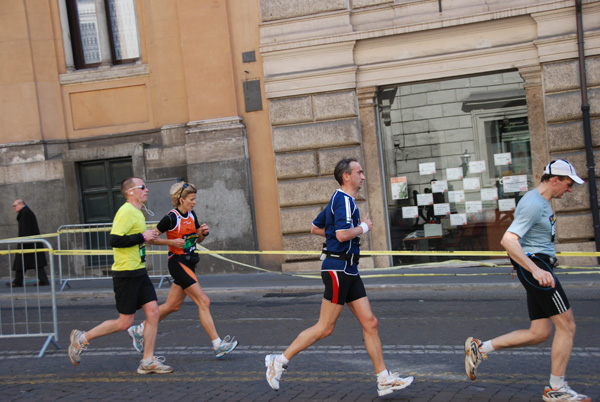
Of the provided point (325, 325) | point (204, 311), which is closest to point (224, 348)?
point (204, 311)

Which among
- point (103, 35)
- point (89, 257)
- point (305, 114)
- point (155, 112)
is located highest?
point (103, 35)

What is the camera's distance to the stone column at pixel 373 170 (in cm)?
1387

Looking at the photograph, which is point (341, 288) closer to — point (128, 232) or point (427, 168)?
point (128, 232)

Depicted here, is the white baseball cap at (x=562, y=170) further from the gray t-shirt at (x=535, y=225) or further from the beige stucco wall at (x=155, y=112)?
the beige stucco wall at (x=155, y=112)

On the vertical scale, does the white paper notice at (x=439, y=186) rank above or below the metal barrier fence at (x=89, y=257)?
above

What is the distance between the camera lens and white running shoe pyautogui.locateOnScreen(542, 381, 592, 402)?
187 inches

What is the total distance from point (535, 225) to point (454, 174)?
888 cm

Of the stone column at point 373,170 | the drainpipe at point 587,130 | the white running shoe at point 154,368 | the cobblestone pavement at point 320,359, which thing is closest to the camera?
the cobblestone pavement at point 320,359

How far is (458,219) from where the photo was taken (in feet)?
45.2

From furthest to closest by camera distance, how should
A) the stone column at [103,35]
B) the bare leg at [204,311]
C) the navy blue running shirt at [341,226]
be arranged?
the stone column at [103,35]
the bare leg at [204,311]
the navy blue running shirt at [341,226]

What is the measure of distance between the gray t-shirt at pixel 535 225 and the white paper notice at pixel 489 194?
28.3 feet

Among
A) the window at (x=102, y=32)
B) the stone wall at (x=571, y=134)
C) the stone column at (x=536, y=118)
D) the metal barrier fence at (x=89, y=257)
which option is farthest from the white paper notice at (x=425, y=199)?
the window at (x=102, y=32)

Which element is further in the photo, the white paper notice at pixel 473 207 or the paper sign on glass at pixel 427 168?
the paper sign on glass at pixel 427 168

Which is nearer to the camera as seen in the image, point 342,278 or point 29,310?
point 342,278
